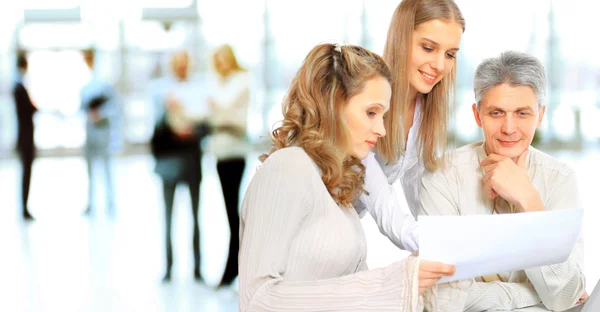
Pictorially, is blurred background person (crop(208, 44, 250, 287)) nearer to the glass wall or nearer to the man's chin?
the glass wall

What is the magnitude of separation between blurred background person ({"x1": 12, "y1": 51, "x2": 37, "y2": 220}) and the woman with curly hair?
6.18m

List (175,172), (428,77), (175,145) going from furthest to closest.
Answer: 1. (175,145)
2. (175,172)
3. (428,77)

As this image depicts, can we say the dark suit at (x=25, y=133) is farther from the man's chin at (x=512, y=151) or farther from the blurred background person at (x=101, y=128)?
the man's chin at (x=512, y=151)

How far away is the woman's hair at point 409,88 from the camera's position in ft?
6.83

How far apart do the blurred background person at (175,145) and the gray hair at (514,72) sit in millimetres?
3025

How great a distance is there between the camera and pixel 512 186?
1715mm

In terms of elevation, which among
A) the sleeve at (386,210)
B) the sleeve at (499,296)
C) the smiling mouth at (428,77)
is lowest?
the sleeve at (499,296)

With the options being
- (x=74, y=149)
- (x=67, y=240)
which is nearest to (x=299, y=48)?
(x=74, y=149)

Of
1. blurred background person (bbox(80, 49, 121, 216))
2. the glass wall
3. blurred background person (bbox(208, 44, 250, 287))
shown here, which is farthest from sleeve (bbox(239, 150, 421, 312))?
blurred background person (bbox(80, 49, 121, 216))

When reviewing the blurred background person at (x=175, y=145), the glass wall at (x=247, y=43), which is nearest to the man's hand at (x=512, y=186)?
the blurred background person at (x=175, y=145)

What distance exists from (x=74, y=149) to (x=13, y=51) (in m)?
2.17

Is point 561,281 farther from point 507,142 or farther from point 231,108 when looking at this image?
point 231,108

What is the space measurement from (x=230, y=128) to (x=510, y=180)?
3.23 m

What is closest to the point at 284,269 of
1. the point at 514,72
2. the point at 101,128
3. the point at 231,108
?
the point at 514,72
